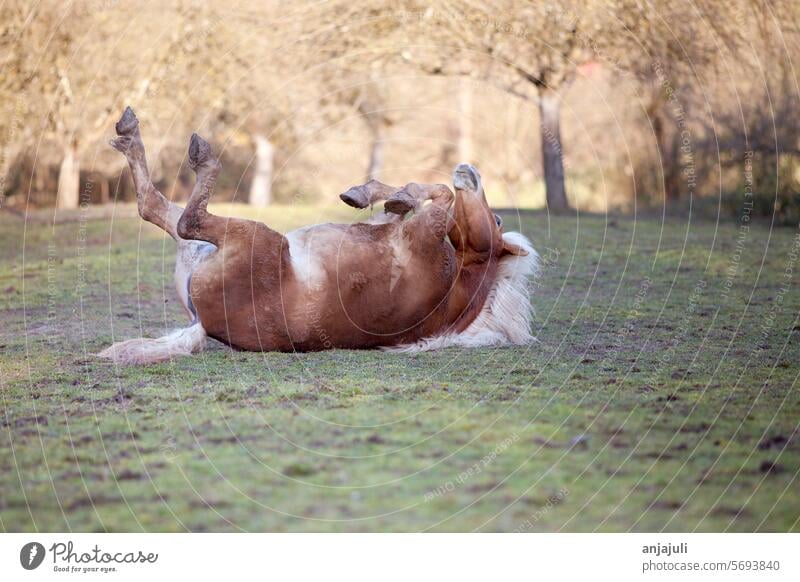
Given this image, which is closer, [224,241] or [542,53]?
[224,241]

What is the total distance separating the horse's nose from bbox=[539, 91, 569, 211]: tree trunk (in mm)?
8806

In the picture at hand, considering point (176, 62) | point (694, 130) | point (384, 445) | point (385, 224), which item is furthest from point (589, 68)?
point (384, 445)

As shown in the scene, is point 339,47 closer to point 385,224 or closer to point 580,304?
point 580,304

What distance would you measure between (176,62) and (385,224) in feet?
44.5

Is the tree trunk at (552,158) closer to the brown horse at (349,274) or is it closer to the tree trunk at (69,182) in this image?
the tree trunk at (69,182)

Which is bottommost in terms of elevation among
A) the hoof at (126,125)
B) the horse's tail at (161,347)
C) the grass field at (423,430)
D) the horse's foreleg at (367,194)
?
the grass field at (423,430)

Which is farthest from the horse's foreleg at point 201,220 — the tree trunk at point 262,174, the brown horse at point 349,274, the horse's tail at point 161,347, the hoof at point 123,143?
the tree trunk at point 262,174

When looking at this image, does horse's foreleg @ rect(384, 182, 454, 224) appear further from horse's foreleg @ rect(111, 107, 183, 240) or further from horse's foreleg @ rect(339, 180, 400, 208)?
horse's foreleg @ rect(111, 107, 183, 240)

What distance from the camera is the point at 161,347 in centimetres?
592

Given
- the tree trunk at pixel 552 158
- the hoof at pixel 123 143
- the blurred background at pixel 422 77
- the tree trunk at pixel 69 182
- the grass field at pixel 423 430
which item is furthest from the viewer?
the tree trunk at pixel 69 182

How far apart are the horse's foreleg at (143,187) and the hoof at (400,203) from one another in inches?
53.7

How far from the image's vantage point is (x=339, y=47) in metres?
16.0

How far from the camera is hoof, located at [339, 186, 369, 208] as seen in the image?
6254mm

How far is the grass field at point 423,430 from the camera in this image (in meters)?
3.86
